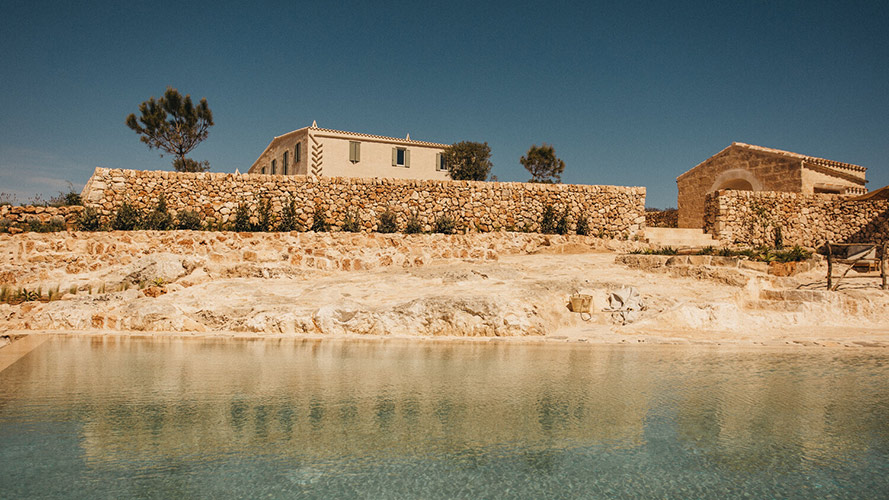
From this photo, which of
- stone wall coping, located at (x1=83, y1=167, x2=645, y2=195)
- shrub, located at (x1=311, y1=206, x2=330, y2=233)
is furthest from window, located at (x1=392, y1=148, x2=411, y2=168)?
shrub, located at (x1=311, y1=206, x2=330, y2=233)

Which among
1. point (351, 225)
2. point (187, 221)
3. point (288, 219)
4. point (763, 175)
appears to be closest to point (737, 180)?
point (763, 175)

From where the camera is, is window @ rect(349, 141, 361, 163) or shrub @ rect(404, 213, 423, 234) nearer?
shrub @ rect(404, 213, 423, 234)

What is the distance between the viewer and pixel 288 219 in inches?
712

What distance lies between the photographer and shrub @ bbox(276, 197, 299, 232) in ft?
59.1

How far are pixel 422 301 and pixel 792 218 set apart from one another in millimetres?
19571

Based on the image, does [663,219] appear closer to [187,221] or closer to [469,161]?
[469,161]

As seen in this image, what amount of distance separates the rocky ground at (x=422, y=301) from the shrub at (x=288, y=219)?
1811 millimetres

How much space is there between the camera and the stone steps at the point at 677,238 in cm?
2120

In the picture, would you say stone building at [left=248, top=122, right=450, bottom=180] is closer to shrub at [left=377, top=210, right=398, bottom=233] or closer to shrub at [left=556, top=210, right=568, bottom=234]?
shrub at [left=377, top=210, right=398, bottom=233]

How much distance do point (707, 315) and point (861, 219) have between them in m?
17.3

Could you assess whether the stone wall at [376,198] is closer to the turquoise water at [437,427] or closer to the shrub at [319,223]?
the shrub at [319,223]

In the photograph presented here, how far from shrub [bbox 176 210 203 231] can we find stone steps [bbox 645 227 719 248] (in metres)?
16.6

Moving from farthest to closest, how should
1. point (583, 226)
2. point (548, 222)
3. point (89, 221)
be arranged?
1. point (583, 226)
2. point (548, 222)
3. point (89, 221)

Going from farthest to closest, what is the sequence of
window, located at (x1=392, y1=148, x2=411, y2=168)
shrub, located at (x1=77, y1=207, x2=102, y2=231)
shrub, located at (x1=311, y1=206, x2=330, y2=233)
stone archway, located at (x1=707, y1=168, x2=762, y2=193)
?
window, located at (x1=392, y1=148, x2=411, y2=168), stone archway, located at (x1=707, y1=168, x2=762, y2=193), shrub, located at (x1=311, y1=206, x2=330, y2=233), shrub, located at (x1=77, y1=207, x2=102, y2=231)
